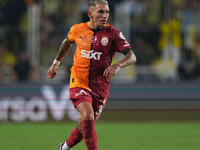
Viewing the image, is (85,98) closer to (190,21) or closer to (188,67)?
(188,67)

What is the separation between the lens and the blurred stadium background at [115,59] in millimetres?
14094

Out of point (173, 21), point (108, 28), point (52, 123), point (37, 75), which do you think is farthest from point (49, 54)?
point (108, 28)

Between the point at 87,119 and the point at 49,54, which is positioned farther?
the point at 49,54

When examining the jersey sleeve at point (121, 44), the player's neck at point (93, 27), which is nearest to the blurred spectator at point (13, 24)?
the player's neck at point (93, 27)

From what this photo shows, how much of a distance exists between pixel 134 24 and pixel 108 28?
7630 mm

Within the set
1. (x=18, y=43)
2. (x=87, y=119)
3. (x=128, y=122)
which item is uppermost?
(x=18, y=43)

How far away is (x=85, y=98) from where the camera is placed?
22.9 ft

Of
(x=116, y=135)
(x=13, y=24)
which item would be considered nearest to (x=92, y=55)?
(x=116, y=135)

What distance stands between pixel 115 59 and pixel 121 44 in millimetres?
7407

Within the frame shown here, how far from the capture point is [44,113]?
1405 centimetres

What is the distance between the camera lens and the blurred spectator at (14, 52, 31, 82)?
46.1 feet

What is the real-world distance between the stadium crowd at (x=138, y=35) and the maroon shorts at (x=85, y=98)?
7.08 meters

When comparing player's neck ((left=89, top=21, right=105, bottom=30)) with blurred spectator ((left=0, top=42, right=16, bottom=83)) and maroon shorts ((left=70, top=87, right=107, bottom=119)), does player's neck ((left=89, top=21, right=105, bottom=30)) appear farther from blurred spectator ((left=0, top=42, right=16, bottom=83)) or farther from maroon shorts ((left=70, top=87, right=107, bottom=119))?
blurred spectator ((left=0, top=42, right=16, bottom=83))

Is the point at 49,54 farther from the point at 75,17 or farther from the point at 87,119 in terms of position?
the point at 87,119
